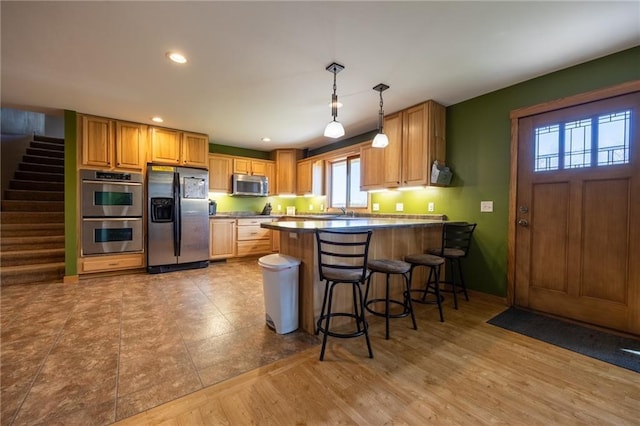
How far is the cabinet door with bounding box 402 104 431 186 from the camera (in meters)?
3.43

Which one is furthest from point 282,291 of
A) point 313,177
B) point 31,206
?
point 31,206

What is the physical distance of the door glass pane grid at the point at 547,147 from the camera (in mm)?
2684

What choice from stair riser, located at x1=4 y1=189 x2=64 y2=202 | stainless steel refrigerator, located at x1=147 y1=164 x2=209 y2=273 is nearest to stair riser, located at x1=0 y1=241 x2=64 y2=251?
stair riser, located at x1=4 y1=189 x2=64 y2=202

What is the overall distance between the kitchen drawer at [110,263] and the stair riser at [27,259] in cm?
71

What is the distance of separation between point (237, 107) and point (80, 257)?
10.5 feet

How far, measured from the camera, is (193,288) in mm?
3611

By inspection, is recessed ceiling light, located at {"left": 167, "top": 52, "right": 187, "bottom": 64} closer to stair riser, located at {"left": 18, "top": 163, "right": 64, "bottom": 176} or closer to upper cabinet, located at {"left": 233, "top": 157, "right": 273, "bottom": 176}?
upper cabinet, located at {"left": 233, "top": 157, "right": 273, "bottom": 176}

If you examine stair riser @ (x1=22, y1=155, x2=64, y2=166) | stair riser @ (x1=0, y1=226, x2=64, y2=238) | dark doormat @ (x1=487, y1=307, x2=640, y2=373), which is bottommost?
dark doormat @ (x1=487, y1=307, x2=640, y2=373)

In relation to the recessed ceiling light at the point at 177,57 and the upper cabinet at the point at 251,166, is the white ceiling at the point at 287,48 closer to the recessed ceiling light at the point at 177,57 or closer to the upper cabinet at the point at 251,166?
the recessed ceiling light at the point at 177,57

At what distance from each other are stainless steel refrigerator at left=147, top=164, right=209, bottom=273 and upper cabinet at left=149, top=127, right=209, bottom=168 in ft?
0.63

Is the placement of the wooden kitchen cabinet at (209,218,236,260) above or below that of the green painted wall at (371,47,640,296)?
below

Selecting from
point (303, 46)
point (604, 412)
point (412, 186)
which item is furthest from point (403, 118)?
point (604, 412)

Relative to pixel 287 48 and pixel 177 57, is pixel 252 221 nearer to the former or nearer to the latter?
pixel 177 57

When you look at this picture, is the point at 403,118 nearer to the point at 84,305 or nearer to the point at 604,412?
the point at 604,412
